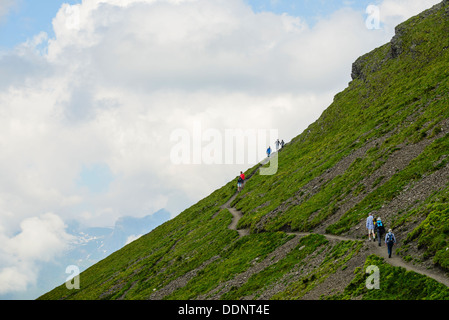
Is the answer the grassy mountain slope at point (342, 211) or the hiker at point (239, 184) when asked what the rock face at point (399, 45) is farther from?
the hiker at point (239, 184)

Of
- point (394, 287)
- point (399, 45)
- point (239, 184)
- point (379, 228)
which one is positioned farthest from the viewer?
point (239, 184)

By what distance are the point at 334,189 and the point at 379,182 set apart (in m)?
9.30

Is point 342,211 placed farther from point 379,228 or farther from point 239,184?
point 239,184

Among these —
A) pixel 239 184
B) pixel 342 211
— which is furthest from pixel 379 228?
pixel 239 184

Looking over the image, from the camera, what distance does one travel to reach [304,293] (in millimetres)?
35812

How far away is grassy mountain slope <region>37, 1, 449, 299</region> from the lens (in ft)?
115

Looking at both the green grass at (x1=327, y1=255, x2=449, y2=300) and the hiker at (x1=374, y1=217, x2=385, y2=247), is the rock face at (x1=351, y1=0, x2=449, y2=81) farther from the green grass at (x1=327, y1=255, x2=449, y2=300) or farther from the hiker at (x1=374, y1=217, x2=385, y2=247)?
the green grass at (x1=327, y1=255, x2=449, y2=300)

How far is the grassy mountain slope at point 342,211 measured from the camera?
35031 mm

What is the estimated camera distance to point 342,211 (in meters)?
53.0

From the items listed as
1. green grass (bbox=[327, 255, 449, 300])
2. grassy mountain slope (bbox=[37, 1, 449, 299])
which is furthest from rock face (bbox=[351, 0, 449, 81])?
green grass (bbox=[327, 255, 449, 300])

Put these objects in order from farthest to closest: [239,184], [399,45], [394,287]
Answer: [239,184] → [399,45] → [394,287]

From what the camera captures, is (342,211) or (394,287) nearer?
(394,287)
